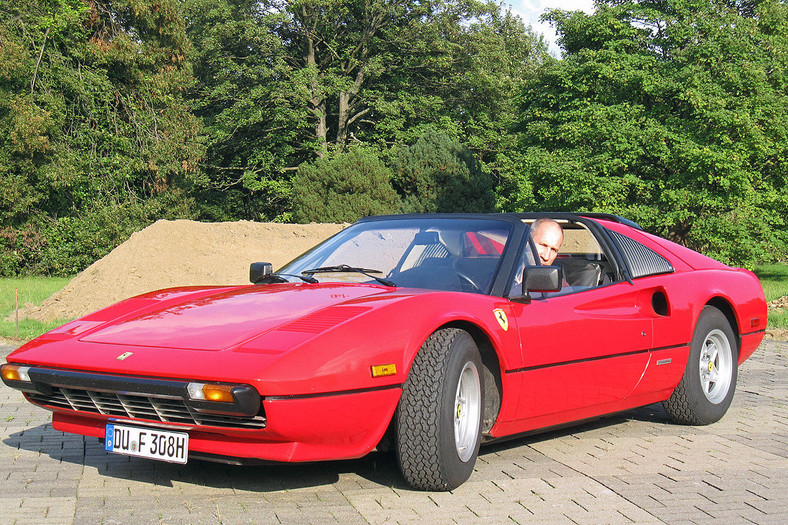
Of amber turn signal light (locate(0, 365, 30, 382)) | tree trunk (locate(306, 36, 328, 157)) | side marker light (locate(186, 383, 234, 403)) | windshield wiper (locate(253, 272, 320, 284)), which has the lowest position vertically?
amber turn signal light (locate(0, 365, 30, 382))

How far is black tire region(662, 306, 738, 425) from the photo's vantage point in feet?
19.7

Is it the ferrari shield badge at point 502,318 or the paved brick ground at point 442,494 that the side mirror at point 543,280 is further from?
the paved brick ground at point 442,494

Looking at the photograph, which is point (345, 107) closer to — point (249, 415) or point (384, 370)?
point (384, 370)

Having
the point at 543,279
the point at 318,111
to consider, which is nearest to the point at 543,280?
the point at 543,279

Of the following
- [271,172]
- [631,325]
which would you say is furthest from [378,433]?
[271,172]

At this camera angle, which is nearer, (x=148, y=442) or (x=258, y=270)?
(x=148, y=442)

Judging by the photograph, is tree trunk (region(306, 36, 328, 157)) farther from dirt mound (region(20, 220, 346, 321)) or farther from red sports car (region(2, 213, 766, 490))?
red sports car (region(2, 213, 766, 490))

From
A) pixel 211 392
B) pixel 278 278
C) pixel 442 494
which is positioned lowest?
pixel 442 494

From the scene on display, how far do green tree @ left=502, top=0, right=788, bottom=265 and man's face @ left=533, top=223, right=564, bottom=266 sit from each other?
2705 cm

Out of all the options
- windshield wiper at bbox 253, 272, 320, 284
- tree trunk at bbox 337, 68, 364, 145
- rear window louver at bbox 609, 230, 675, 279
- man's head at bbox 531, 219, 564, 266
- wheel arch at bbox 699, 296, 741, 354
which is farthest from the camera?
tree trunk at bbox 337, 68, 364, 145

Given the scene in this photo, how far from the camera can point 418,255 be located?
17.0ft

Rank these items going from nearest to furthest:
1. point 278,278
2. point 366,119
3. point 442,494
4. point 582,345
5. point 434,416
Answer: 1. point 434,416
2. point 442,494
3. point 582,345
4. point 278,278
5. point 366,119

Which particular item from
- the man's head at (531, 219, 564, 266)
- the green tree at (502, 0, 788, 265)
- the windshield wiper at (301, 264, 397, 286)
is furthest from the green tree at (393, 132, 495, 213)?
the windshield wiper at (301, 264, 397, 286)

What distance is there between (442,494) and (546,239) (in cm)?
199
